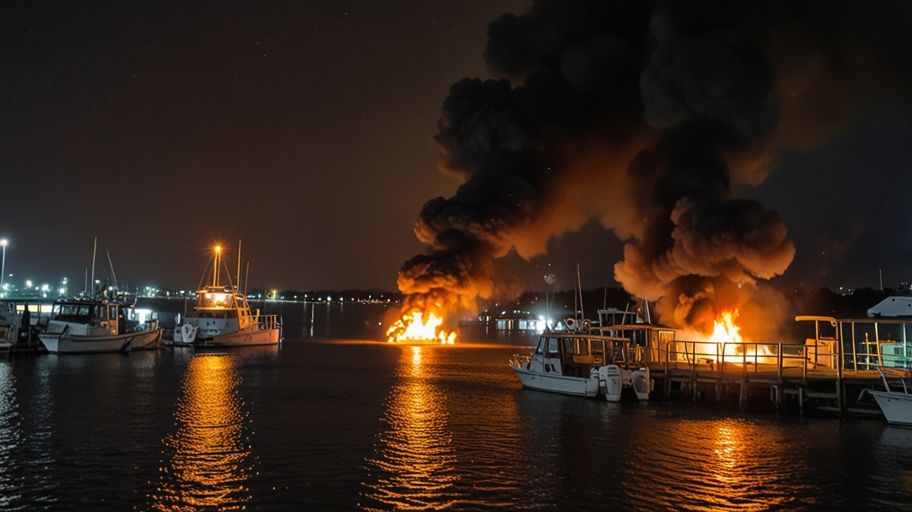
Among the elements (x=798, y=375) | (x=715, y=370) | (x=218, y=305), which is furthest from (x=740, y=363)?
(x=218, y=305)

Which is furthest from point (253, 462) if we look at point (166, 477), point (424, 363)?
point (424, 363)

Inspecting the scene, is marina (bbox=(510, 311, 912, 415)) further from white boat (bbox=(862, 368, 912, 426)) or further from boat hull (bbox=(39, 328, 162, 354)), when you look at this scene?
boat hull (bbox=(39, 328, 162, 354))

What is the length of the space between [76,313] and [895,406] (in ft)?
193

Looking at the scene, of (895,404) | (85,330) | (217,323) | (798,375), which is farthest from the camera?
(217,323)

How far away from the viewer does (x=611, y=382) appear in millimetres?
37188

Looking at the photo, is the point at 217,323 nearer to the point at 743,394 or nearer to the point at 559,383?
the point at 559,383

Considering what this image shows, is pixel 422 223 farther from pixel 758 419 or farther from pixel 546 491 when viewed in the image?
pixel 546 491

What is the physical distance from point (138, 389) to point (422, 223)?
45.7 m

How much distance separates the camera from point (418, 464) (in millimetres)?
23828

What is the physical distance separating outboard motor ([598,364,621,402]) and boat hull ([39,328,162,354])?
43608mm

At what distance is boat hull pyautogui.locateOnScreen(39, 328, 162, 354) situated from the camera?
58.2m

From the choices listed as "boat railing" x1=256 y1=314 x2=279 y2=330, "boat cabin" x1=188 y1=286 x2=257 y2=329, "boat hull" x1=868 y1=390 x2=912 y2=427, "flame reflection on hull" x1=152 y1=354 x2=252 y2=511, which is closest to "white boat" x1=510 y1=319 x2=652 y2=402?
"boat hull" x1=868 y1=390 x2=912 y2=427

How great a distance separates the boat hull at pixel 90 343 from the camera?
58250mm

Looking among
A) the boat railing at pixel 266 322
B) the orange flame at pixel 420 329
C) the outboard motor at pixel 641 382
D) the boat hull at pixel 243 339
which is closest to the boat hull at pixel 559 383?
the outboard motor at pixel 641 382
